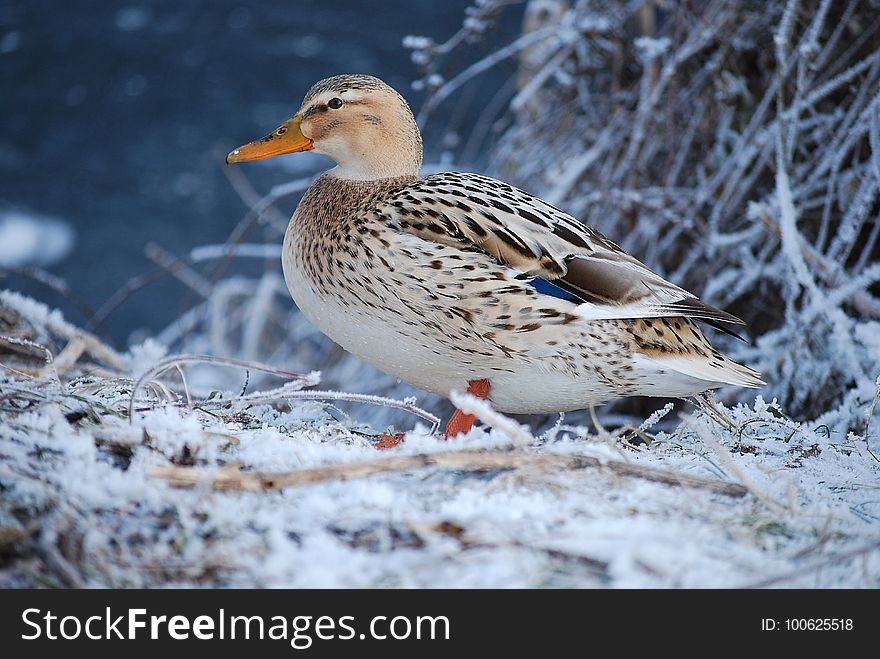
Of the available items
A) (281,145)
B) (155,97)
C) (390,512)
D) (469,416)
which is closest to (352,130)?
(281,145)

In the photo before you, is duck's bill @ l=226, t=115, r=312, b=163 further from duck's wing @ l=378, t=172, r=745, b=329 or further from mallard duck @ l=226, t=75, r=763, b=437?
duck's wing @ l=378, t=172, r=745, b=329

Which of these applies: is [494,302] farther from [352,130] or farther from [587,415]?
[587,415]

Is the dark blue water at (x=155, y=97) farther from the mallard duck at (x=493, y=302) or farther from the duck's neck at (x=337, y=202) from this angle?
the mallard duck at (x=493, y=302)

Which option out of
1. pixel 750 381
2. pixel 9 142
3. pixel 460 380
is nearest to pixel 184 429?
pixel 460 380

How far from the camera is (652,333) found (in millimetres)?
2695

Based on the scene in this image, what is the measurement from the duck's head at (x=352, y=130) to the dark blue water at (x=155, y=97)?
3.40 meters

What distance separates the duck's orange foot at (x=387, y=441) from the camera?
8.05ft

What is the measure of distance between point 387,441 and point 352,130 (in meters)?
1.04

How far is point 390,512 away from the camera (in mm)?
1637

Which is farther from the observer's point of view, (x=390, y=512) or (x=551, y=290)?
(x=551, y=290)

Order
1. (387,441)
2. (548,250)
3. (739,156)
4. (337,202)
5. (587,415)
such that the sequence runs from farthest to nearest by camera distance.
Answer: (587,415)
(739,156)
(337,202)
(548,250)
(387,441)

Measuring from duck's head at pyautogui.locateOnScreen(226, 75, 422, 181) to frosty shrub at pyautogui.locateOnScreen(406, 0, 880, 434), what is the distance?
79cm

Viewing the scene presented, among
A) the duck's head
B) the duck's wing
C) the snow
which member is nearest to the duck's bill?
the duck's head

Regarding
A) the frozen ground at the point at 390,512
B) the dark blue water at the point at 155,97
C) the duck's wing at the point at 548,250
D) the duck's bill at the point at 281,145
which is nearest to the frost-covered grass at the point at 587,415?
the frozen ground at the point at 390,512
